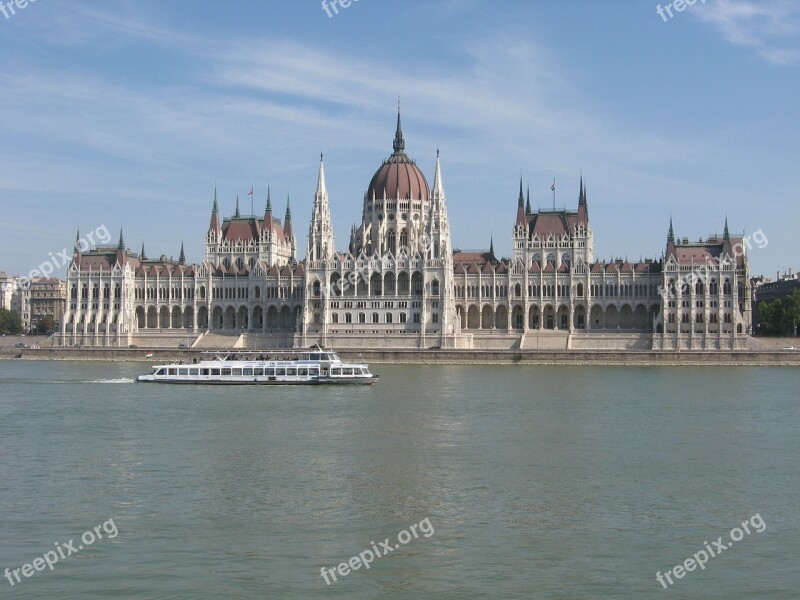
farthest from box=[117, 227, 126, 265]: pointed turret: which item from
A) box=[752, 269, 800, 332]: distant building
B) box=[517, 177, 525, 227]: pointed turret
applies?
box=[752, 269, 800, 332]: distant building

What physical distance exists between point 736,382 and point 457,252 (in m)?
53.9

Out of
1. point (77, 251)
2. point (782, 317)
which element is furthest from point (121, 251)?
point (782, 317)

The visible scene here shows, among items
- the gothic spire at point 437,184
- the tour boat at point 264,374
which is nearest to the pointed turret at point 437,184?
the gothic spire at point 437,184

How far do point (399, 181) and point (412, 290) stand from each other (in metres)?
18.5

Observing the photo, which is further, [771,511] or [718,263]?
[718,263]

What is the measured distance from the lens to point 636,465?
35.3 m

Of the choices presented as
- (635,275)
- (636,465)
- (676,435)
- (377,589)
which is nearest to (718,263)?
(635,275)

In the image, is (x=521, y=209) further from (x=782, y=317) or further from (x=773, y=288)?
(x=773, y=288)

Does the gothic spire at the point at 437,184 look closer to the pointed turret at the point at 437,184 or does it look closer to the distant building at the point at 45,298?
the pointed turret at the point at 437,184

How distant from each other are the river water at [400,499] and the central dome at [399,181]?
7119 centimetres

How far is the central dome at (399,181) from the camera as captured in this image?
410 feet

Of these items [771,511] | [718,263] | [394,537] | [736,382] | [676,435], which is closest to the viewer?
[394,537]

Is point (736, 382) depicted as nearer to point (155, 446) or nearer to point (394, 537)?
point (155, 446)

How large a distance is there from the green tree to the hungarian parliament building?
2132 cm
